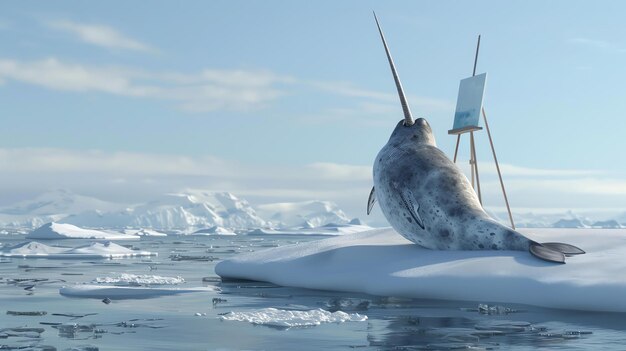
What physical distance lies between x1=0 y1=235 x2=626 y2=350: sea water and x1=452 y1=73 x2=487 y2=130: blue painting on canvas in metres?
7.27

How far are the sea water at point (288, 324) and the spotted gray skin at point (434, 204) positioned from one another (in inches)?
98.3

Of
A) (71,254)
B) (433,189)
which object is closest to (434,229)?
(433,189)

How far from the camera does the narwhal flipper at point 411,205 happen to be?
1656cm

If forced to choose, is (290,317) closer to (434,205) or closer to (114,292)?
(114,292)

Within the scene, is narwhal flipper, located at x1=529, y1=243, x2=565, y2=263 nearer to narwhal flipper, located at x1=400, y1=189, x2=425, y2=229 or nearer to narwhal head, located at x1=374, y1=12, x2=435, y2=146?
narwhal flipper, located at x1=400, y1=189, x2=425, y2=229

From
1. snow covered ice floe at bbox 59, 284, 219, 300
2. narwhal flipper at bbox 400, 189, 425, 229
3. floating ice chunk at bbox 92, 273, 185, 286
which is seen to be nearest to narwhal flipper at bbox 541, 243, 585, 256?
narwhal flipper at bbox 400, 189, 425, 229

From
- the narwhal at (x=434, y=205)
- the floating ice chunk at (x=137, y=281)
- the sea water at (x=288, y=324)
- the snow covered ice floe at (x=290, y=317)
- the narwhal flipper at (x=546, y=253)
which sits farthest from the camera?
the floating ice chunk at (x=137, y=281)

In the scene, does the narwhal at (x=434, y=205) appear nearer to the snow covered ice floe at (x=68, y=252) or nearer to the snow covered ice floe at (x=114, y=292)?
the snow covered ice floe at (x=114, y=292)

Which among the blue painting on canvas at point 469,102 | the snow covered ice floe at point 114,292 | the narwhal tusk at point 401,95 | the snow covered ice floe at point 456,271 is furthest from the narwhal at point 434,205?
the snow covered ice floe at point 114,292

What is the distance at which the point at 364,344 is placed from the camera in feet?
29.7

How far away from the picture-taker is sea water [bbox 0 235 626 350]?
9133mm

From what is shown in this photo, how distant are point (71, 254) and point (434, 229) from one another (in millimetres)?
20624

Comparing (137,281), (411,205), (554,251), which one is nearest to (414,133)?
(411,205)

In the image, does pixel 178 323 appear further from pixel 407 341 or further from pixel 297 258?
pixel 297 258
